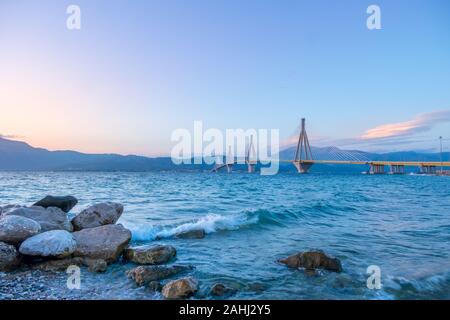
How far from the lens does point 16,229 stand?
22.2 ft

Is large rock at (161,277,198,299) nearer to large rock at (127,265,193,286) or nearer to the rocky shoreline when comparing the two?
the rocky shoreline

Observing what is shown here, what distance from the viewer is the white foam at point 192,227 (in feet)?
33.0

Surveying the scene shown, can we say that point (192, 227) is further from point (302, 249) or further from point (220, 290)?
point (220, 290)

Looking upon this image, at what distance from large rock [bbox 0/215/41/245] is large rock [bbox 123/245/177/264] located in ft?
6.85

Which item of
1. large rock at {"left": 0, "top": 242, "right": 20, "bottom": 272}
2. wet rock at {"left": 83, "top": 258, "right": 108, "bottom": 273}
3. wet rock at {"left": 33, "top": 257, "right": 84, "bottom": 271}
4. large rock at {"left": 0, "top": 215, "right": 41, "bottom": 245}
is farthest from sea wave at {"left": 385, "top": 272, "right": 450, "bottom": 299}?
large rock at {"left": 0, "top": 215, "right": 41, "bottom": 245}

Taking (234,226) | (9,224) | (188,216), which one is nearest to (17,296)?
(9,224)

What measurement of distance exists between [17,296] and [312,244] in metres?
7.17

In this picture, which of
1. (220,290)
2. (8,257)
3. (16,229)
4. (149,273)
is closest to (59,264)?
(8,257)

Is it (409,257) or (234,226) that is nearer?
(409,257)

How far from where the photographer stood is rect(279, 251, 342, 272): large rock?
650 centimetres

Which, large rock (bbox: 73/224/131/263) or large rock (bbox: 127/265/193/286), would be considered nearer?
large rock (bbox: 127/265/193/286)

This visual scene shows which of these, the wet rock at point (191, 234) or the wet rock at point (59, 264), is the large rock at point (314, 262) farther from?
the wet rock at point (59, 264)
